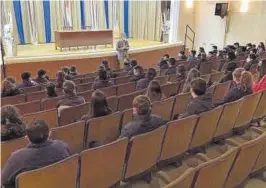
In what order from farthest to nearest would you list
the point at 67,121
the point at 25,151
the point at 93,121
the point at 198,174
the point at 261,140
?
the point at 67,121
the point at 93,121
the point at 261,140
the point at 25,151
the point at 198,174

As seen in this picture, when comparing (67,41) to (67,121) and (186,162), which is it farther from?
(186,162)

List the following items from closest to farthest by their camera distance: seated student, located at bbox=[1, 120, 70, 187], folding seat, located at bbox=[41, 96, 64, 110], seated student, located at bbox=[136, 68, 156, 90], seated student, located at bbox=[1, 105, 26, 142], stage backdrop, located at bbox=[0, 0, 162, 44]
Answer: seated student, located at bbox=[1, 120, 70, 187] → seated student, located at bbox=[1, 105, 26, 142] → folding seat, located at bbox=[41, 96, 64, 110] → seated student, located at bbox=[136, 68, 156, 90] → stage backdrop, located at bbox=[0, 0, 162, 44]

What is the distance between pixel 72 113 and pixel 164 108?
3.55ft

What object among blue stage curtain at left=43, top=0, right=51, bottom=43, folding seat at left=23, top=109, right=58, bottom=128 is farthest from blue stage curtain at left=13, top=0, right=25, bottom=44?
folding seat at left=23, top=109, right=58, bottom=128

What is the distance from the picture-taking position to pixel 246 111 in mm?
3584

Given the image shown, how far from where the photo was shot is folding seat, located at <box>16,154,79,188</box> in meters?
1.81

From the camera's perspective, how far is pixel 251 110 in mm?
3656

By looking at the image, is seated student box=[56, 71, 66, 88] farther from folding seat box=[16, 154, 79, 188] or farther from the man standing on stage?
the man standing on stage

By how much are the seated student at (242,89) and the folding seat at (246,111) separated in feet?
0.57

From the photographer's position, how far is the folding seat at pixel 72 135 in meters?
2.64

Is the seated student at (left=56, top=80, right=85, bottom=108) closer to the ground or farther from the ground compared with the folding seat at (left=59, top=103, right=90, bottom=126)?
farther from the ground

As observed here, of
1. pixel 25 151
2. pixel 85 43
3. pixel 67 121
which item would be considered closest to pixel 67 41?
pixel 85 43

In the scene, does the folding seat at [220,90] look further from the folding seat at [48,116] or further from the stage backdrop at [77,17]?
the stage backdrop at [77,17]

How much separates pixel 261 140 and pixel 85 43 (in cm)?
952
